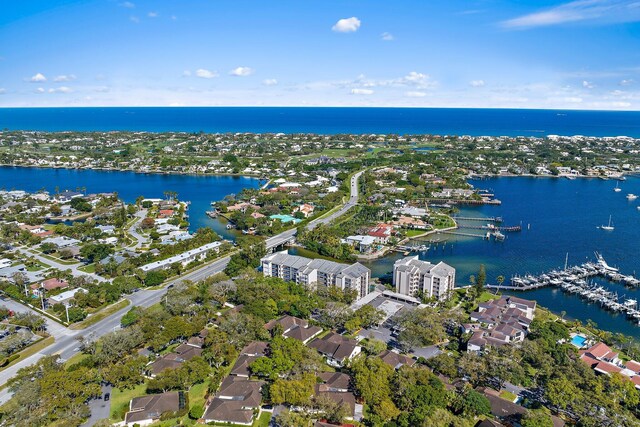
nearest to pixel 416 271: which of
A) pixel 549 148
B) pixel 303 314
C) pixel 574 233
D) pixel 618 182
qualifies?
pixel 303 314

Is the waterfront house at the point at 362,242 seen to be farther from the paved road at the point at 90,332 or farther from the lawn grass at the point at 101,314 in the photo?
the lawn grass at the point at 101,314

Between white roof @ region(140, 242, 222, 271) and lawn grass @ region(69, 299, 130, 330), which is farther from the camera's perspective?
white roof @ region(140, 242, 222, 271)

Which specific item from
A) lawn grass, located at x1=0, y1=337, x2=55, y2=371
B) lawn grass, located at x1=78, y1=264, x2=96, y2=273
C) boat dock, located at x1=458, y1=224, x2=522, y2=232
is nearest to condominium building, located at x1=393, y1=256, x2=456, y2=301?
boat dock, located at x1=458, y1=224, x2=522, y2=232

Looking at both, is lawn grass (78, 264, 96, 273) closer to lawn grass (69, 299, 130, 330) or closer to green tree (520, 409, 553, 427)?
lawn grass (69, 299, 130, 330)

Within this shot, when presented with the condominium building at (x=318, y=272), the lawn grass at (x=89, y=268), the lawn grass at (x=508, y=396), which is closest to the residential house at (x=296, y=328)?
the condominium building at (x=318, y=272)

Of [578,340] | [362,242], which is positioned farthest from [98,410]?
[362,242]

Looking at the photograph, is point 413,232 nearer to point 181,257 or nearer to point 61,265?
point 181,257
